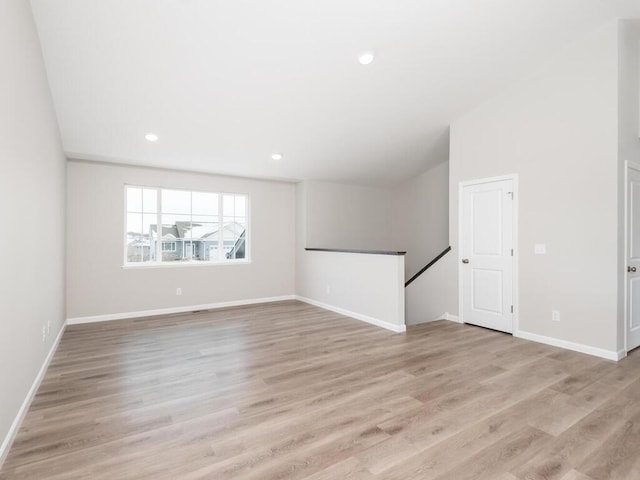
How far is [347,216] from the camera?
704 centimetres

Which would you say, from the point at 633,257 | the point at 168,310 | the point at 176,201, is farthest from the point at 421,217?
the point at 168,310

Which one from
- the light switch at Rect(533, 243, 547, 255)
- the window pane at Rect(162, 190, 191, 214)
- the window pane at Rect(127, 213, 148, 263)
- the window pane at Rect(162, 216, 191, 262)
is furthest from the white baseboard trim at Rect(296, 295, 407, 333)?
the window pane at Rect(127, 213, 148, 263)

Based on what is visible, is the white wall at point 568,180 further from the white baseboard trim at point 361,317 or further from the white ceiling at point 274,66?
the white baseboard trim at point 361,317

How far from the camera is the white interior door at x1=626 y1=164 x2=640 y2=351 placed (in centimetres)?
347

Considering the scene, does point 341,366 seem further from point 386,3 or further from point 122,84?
point 122,84

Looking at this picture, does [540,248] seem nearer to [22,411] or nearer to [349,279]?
[349,279]

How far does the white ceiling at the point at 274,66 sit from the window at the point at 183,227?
732mm

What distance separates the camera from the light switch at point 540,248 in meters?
3.84

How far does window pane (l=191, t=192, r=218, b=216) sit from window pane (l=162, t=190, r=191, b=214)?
0.10 meters

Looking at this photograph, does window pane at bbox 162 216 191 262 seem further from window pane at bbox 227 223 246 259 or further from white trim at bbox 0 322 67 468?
white trim at bbox 0 322 67 468

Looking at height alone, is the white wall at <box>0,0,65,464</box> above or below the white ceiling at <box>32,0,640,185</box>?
below

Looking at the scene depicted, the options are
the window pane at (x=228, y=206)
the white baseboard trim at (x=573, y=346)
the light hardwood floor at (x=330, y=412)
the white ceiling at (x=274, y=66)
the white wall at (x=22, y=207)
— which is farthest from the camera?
the window pane at (x=228, y=206)

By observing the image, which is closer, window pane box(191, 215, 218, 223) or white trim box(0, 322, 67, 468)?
white trim box(0, 322, 67, 468)

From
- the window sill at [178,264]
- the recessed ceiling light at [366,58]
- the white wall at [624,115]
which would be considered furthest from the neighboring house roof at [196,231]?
the white wall at [624,115]
